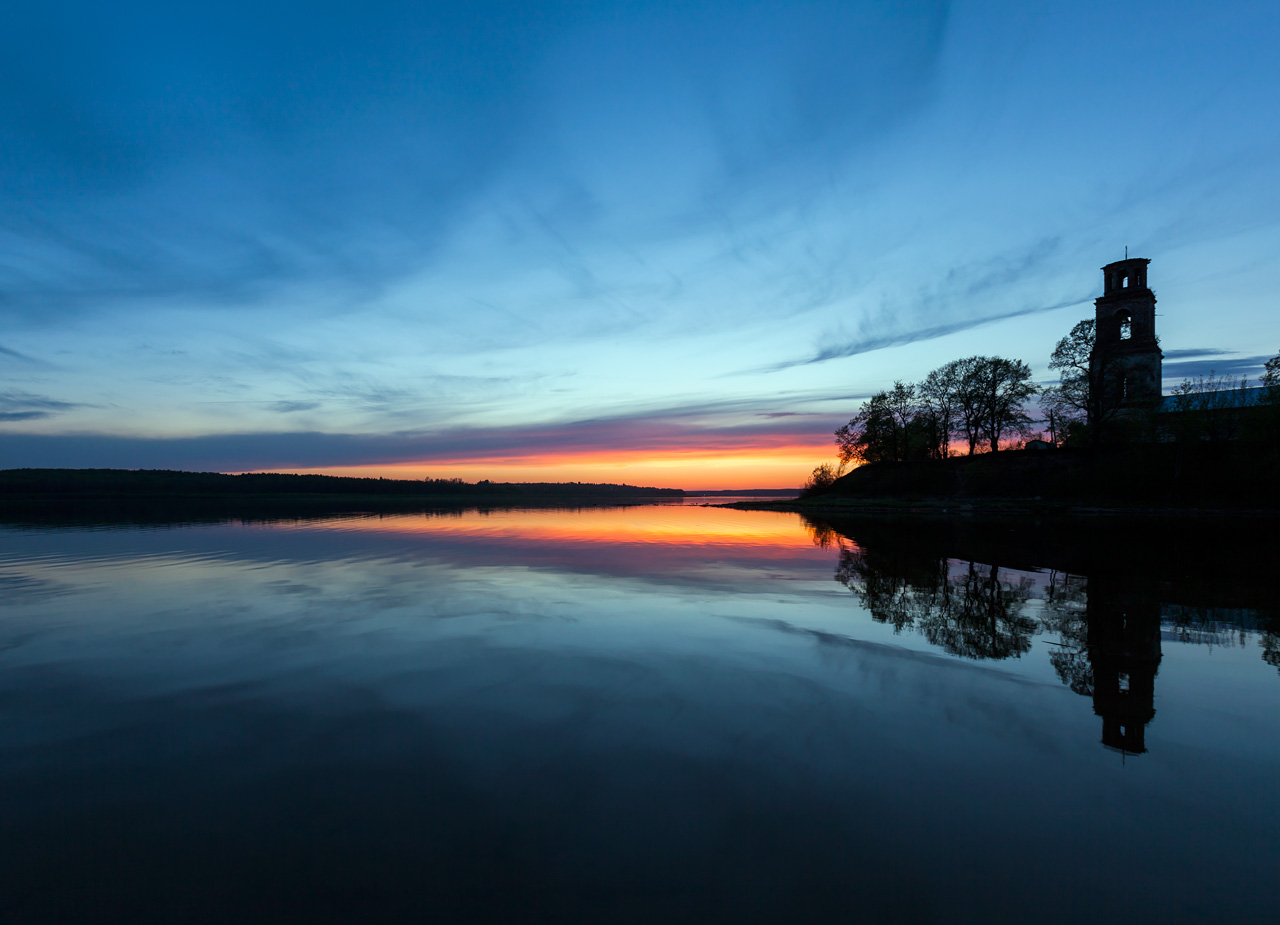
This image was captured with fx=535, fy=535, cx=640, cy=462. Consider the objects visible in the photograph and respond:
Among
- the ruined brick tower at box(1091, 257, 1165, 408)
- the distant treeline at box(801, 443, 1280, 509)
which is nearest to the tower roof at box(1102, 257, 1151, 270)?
the ruined brick tower at box(1091, 257, 1165, 408)

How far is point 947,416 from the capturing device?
77562 mm

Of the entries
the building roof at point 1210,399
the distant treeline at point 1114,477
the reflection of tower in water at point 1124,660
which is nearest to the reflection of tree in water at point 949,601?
the reflection of tower in water at point 1124,660

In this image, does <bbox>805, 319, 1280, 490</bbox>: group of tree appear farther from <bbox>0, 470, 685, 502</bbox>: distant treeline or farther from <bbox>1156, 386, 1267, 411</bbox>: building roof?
<bbox>0, 470, 685, 502</bbox>: distant treeline

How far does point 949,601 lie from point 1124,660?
468 centimetres

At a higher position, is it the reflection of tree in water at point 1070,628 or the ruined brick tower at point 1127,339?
A: the ruined brick tower at point 1127,339

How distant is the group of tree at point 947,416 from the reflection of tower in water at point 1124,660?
2644 inches

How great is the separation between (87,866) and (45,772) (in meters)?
2.47

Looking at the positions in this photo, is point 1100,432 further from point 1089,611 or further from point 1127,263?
point 1089,611

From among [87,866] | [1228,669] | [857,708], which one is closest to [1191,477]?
[1228,669]

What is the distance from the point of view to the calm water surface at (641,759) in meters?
3.98

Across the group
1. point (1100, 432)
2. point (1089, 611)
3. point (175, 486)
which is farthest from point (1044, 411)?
point (175, 486)

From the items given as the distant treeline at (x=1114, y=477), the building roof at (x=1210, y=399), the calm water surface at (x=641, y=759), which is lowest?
the calm water surface at (x=641, y=759)

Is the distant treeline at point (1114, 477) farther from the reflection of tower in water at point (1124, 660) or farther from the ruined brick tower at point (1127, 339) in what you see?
the reflection of tower in water at point (1124, 660)

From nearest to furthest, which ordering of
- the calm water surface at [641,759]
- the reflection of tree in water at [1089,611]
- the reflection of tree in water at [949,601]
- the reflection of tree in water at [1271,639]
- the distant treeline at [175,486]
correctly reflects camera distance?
1. the calm water surface at [641,759]
2. the reflection of tree in water at [1089,611]
3. the reflection of tree in water at [1271,639]
4. the reflection of tree in water at [949,601]
5. the distant treeline at [175,486]
